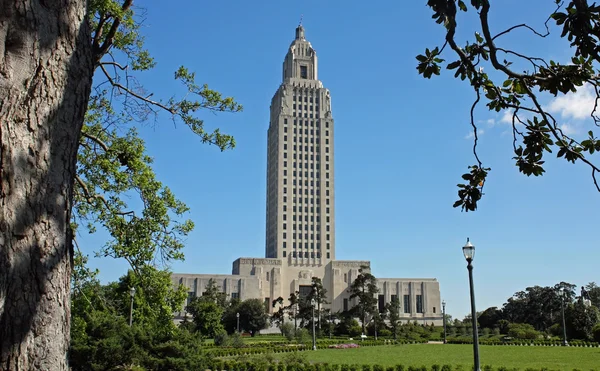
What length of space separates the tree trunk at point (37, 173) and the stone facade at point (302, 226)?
8598 centimetres

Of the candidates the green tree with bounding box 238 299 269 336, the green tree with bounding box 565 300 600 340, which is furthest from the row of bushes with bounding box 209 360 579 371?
the green tree with bounding box 238 299 269 336

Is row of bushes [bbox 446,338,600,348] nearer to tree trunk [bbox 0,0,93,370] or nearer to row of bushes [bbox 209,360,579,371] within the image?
row of bushes [bbox 209,360,579,371]

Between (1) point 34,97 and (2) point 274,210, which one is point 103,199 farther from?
(2) point 274,210

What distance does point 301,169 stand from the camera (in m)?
98.7

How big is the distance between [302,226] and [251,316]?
31931 millimetres

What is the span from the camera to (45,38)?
3.53 meters

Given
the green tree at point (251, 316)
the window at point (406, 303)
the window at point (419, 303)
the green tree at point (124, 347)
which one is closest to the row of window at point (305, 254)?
the window at point (406, 303)

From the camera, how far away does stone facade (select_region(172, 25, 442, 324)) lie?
3607 inches

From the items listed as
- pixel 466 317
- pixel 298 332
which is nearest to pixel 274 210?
pixel 466 317

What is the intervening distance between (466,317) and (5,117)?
8419 centimetres

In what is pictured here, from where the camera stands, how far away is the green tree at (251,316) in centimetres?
6562

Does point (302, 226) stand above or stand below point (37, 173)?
above

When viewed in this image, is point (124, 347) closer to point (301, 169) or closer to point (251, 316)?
point (251, 316)

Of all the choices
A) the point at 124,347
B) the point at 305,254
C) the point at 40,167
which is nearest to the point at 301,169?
the point at 305,254
